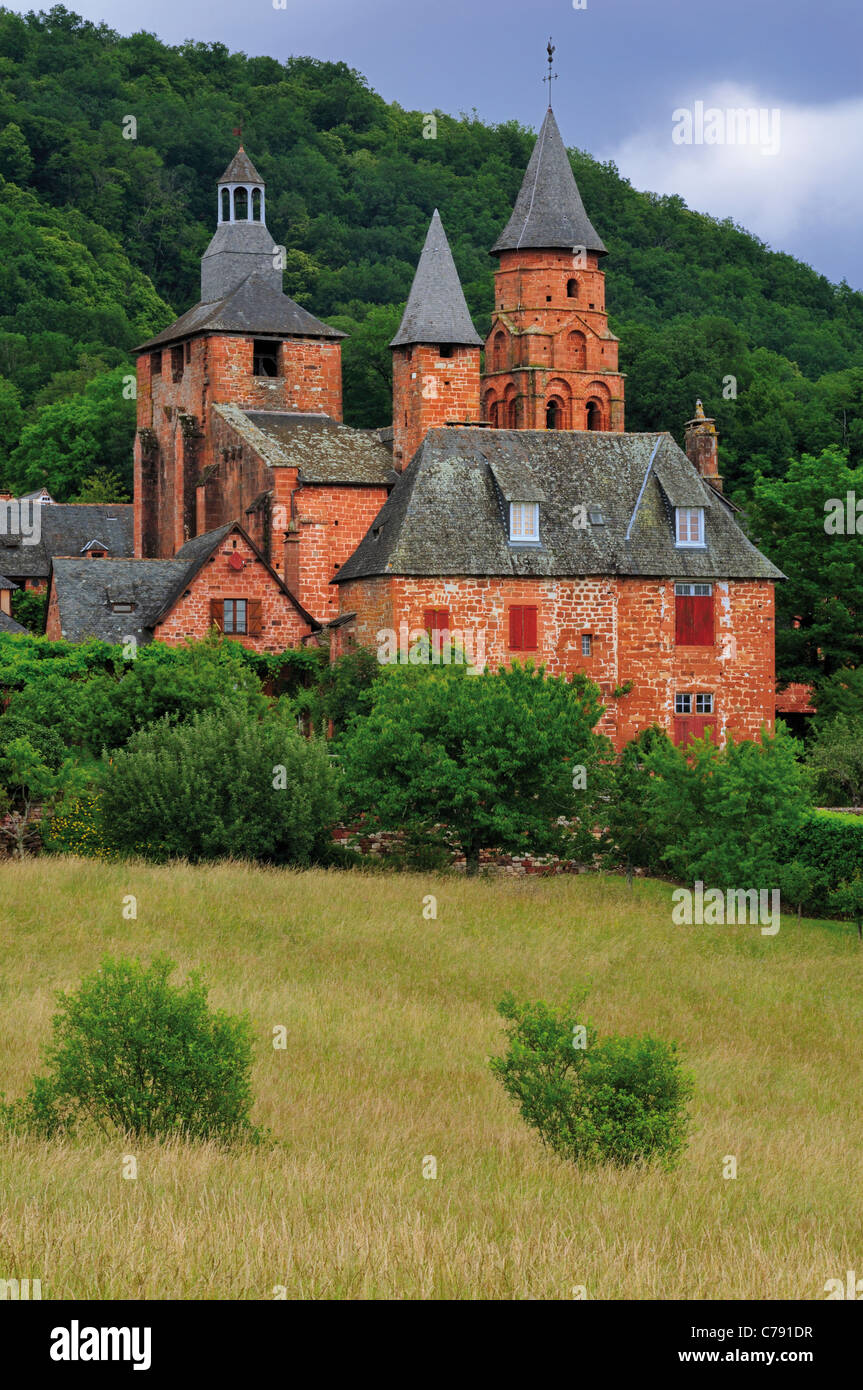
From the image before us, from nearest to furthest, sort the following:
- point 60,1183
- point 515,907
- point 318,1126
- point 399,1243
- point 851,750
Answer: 1. point 399,1243
2. point 60,1183
3. point 318,1126
4. point 515,907
5. point 851,750

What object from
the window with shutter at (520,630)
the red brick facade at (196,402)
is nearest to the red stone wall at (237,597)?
the window with shutter at (520,630)

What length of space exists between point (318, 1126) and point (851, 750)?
101 feet

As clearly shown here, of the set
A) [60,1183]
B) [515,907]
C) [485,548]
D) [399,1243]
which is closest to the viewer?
[399,1243]

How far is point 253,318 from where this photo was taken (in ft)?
209

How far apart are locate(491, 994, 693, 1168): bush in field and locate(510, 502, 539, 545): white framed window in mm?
34794

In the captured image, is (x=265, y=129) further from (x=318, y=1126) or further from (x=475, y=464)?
(x=318, y=1126)

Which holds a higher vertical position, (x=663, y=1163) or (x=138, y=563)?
(x=138, y=563)

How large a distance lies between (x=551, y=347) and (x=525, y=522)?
19.5 metres

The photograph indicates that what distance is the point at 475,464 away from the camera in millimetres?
52125

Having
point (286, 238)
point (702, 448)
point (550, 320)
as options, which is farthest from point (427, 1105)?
point (286, 238)

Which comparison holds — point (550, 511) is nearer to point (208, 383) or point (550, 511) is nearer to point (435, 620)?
point (435, 620)

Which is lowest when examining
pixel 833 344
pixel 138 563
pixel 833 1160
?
pixel 833 1160

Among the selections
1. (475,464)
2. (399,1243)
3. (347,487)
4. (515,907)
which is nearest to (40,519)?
(347,487)

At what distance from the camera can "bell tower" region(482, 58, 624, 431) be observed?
68875 mm
